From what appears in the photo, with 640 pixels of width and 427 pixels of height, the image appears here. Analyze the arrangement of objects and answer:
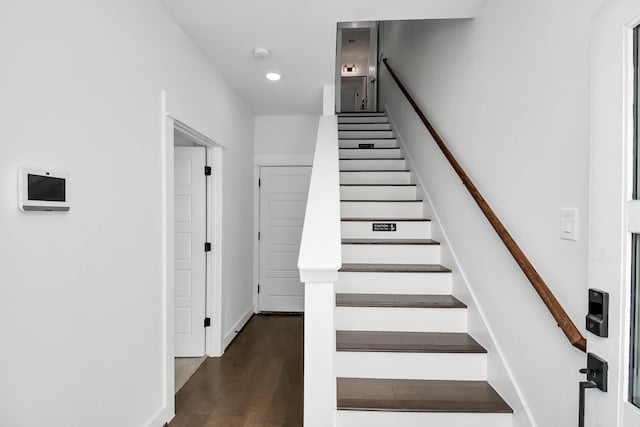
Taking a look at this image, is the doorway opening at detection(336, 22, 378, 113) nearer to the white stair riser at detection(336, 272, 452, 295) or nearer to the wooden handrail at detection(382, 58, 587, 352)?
the white stair riser at detection(336, 272, 452, 295)

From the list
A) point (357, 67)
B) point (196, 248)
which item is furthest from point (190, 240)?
point (357, 67)

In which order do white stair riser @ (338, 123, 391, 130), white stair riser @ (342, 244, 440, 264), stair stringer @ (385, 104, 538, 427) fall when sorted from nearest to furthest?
stair stringer @ (385, 104, 538, 427) < white stair riser @ (342, 244, 440, 264) < white stair riser @ (338, 123, 391, 130)

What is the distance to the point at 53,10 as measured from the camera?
1.33 metres

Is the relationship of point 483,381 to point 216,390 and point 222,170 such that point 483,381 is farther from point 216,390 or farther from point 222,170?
point 222,170

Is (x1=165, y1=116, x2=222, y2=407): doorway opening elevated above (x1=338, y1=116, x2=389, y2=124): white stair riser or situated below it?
below

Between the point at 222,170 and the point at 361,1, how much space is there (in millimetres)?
1921

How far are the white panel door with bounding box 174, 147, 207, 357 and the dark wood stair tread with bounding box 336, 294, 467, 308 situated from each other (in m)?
1.56

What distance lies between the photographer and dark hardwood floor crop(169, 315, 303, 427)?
7.76 ft

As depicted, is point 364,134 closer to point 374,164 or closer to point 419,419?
point 374,164

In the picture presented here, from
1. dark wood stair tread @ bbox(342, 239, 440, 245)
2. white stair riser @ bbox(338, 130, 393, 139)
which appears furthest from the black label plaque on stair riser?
white stair riser @ bbox(338, 130, 393, 139)

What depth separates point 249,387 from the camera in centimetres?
279

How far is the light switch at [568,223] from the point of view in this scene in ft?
4.28

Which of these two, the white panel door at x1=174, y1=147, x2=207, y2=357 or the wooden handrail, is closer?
the wooden handrail

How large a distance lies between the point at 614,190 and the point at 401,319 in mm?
1471
